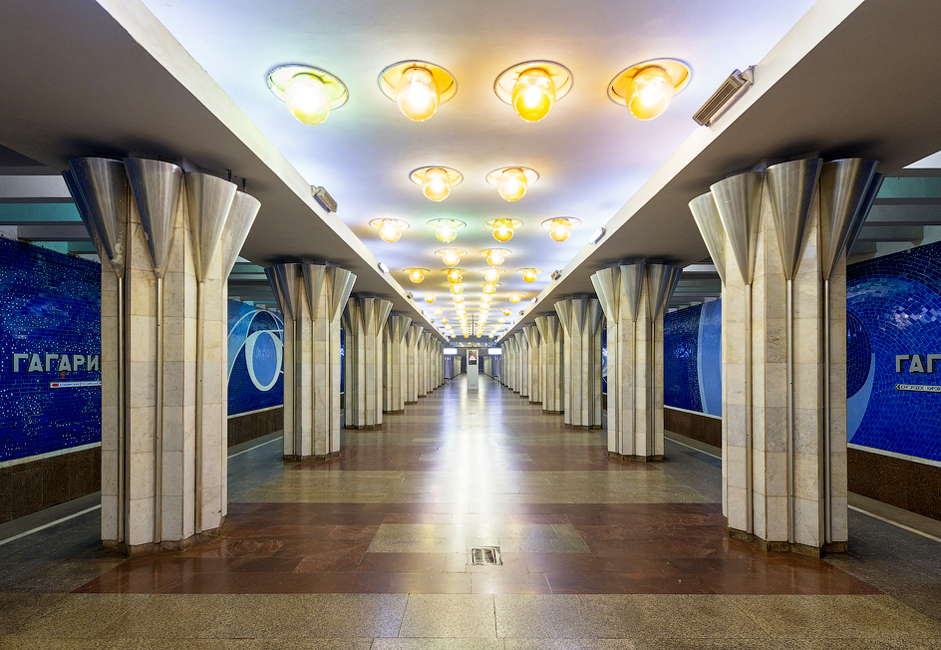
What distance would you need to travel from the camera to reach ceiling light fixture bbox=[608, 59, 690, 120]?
199 inches

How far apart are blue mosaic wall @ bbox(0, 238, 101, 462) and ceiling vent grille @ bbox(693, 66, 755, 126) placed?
32.2 feet

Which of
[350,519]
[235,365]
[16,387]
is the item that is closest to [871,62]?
[350,519]

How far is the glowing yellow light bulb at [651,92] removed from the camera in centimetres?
505

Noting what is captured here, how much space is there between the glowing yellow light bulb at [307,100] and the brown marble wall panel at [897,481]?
954 centimetres

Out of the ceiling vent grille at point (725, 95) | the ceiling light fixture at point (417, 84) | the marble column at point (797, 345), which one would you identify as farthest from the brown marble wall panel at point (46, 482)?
the ceiling vent grille at point (725, 95)

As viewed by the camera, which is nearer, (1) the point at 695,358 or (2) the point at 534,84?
(2) the point at 534,84

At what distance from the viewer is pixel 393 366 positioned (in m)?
23.0

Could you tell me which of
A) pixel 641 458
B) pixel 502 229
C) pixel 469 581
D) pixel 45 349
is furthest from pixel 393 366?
pixel 469 581

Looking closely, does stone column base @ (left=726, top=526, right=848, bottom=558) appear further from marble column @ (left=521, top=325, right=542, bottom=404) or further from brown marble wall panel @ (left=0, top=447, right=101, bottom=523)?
marble column @ (left=521, top=325, right=542, bottom=404)

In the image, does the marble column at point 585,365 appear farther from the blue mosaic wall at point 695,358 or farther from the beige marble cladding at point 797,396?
the beige marble cladding at point 797,396

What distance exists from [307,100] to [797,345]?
233 inches

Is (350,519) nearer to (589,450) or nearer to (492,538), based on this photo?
(492,538)

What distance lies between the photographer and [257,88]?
5551 mm

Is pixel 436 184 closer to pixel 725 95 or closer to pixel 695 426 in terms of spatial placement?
pixel 725 95
